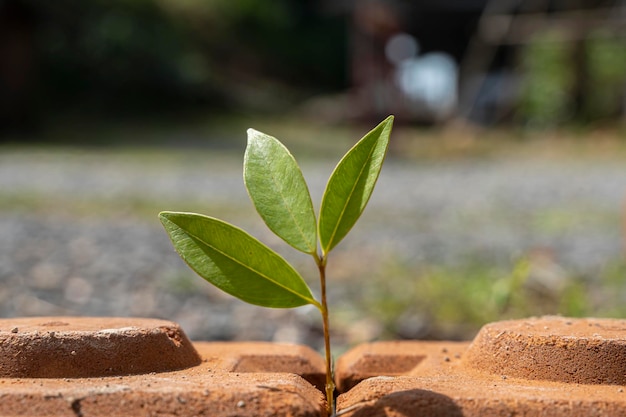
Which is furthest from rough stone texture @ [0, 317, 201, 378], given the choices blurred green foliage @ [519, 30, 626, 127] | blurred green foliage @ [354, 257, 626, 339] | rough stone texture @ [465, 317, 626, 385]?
blurred green foliage @ [519, 30, 626, 127]

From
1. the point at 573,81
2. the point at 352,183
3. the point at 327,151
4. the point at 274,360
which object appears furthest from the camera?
the point at 573,81

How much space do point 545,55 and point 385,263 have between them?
932cm

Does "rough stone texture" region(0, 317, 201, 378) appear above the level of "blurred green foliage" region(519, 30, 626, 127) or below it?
below

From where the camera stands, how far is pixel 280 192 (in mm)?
737

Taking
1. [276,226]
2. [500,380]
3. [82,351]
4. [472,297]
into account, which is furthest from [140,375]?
[472,297]

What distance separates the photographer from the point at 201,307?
7.73 feet

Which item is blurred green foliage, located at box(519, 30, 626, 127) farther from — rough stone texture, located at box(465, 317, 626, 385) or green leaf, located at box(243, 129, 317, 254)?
green leaf, located at box(243, 129, 317, 254)

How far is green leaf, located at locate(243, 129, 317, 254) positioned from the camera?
0.73 metres

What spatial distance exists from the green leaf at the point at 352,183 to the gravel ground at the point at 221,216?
1.30 metres

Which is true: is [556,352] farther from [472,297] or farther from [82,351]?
[472,297]

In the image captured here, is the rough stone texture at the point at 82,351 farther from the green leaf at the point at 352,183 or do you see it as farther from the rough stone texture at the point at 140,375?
the green leaf at the point at 352,183

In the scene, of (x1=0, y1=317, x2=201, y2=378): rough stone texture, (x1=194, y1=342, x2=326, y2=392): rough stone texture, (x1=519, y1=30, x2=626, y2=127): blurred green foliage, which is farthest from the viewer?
(x1=519, y1=30, x2=626, y2=127): blurred green foliage

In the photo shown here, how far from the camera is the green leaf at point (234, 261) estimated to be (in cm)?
72

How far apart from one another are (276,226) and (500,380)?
0.26 m
